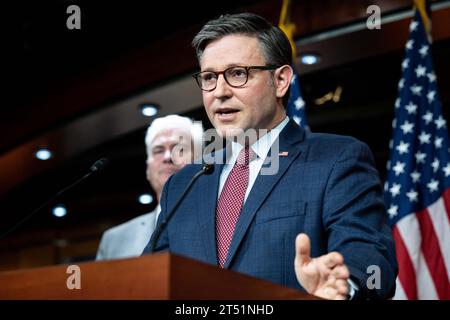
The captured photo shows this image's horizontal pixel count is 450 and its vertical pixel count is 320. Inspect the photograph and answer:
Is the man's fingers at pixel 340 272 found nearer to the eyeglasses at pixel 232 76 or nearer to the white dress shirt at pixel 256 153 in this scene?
the white dress shirt at pixel 256 153

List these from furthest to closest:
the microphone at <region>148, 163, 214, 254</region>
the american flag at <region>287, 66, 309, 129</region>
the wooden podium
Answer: the american flag at <region>287, 66, 309, 129</region> → the microphone at <region>148, 163, 214, 254</region> → the wooden podium

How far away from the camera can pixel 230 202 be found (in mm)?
1979

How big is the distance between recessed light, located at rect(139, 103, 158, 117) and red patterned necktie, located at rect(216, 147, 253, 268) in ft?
12.3

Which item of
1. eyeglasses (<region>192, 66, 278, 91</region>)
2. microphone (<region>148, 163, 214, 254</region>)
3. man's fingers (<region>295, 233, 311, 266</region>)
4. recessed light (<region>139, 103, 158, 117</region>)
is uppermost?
recessed light (<region>139, 103, 158, 117</region>)

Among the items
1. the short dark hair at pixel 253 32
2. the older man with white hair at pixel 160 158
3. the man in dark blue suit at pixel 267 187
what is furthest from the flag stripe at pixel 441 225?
the short dark hair at pixel 253 32

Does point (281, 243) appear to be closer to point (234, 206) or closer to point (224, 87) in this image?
point (234, 206)

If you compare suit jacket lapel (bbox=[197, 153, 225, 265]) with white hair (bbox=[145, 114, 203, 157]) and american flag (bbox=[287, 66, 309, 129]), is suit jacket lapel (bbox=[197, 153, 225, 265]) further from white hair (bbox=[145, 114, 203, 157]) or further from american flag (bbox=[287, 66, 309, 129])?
american flag (bbox=[287, 66, 309, 129])

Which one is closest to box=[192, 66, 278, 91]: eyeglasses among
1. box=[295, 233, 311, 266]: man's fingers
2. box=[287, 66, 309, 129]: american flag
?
box=[295, 233, 311, 266]: man's fingers

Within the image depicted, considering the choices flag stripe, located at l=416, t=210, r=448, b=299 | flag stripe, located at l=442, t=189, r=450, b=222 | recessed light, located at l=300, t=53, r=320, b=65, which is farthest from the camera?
recessed light, located at l=300, t=53, r=320, b=65

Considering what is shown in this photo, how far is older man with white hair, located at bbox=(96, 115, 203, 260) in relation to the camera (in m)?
3.64

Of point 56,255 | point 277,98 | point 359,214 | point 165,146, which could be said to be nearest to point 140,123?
point 165,146

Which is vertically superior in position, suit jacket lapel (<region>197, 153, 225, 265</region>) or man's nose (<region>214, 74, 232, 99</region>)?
man's nose (<region>214, 74, 232, 99</region>)

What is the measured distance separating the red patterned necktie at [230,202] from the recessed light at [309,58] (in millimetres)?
3008

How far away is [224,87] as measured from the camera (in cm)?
202
